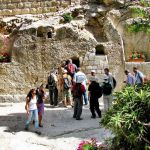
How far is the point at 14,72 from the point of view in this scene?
1755 cm

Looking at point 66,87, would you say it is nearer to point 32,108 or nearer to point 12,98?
point 12,98

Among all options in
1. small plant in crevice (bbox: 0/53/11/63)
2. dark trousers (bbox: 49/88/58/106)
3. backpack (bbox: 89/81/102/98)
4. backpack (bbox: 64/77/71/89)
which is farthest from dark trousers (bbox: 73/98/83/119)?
small plant in crevice (bbox: 0/53/11/63)

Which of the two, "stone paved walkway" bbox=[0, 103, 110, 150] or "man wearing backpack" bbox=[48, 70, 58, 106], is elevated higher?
"man wearing backpack" bbox=[48, 70, 58, 106]

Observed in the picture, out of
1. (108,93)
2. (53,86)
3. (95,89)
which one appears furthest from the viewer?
(53,86)

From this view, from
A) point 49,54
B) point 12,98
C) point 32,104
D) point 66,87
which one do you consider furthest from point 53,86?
point 32,104

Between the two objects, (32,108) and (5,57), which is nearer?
(32,108)

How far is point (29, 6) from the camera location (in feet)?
69.9

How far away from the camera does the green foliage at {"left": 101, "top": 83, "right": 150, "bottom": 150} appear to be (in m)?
7.07

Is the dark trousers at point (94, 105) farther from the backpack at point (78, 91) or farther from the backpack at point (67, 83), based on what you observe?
the backpack at point (67, 83)

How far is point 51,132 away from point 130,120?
5.48 m

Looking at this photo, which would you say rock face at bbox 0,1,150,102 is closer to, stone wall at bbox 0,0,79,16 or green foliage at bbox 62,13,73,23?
green foliage at bbox 62,13,73,23

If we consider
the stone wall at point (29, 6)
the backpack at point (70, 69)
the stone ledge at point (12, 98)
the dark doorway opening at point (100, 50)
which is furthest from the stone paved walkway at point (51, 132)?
the stone wall at point (29, 6)

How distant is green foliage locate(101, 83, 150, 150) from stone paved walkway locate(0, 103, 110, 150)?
3559mm

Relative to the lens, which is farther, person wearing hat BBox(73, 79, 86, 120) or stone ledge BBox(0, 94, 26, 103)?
stone ledge BBox(0, 94, 26, 103)
